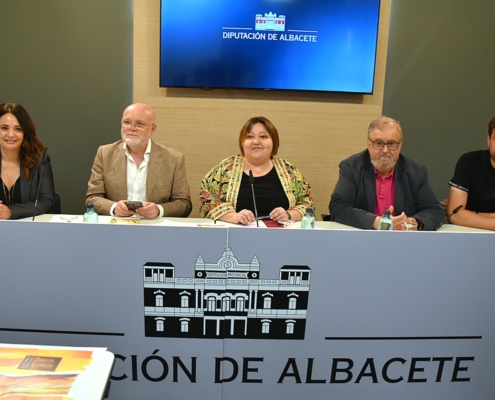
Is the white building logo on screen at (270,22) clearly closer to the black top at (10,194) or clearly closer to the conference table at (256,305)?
the black top at (10,194)

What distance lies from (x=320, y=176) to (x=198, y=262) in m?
2.29

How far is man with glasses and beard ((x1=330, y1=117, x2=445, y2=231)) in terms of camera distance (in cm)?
218

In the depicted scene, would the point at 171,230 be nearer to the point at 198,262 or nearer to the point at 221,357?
the point at 198,262

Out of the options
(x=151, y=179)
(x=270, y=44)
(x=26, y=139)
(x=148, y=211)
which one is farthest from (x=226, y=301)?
(x=270, y=44)

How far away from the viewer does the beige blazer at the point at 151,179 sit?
2465 millimetres

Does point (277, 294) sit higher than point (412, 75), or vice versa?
point (412, 75)

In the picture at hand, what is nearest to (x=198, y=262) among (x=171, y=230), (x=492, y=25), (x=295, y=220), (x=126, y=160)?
(x=171, y=230)

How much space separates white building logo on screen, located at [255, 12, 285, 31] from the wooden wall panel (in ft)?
1.64

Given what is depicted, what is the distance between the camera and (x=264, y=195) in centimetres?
251

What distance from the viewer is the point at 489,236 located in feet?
4.99

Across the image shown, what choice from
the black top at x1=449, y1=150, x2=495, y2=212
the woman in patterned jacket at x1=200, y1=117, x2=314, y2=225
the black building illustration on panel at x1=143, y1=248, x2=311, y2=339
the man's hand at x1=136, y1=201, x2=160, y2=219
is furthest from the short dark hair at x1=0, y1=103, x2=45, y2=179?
the black top at x1=449, y1=150, x2=495, y2=212

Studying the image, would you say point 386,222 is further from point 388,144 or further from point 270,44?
point 270,44

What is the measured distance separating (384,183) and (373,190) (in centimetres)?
10

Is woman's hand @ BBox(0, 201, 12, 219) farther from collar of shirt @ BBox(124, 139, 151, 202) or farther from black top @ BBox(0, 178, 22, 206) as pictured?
collar of shirt @ BBox(124, 139, 151, 202)
